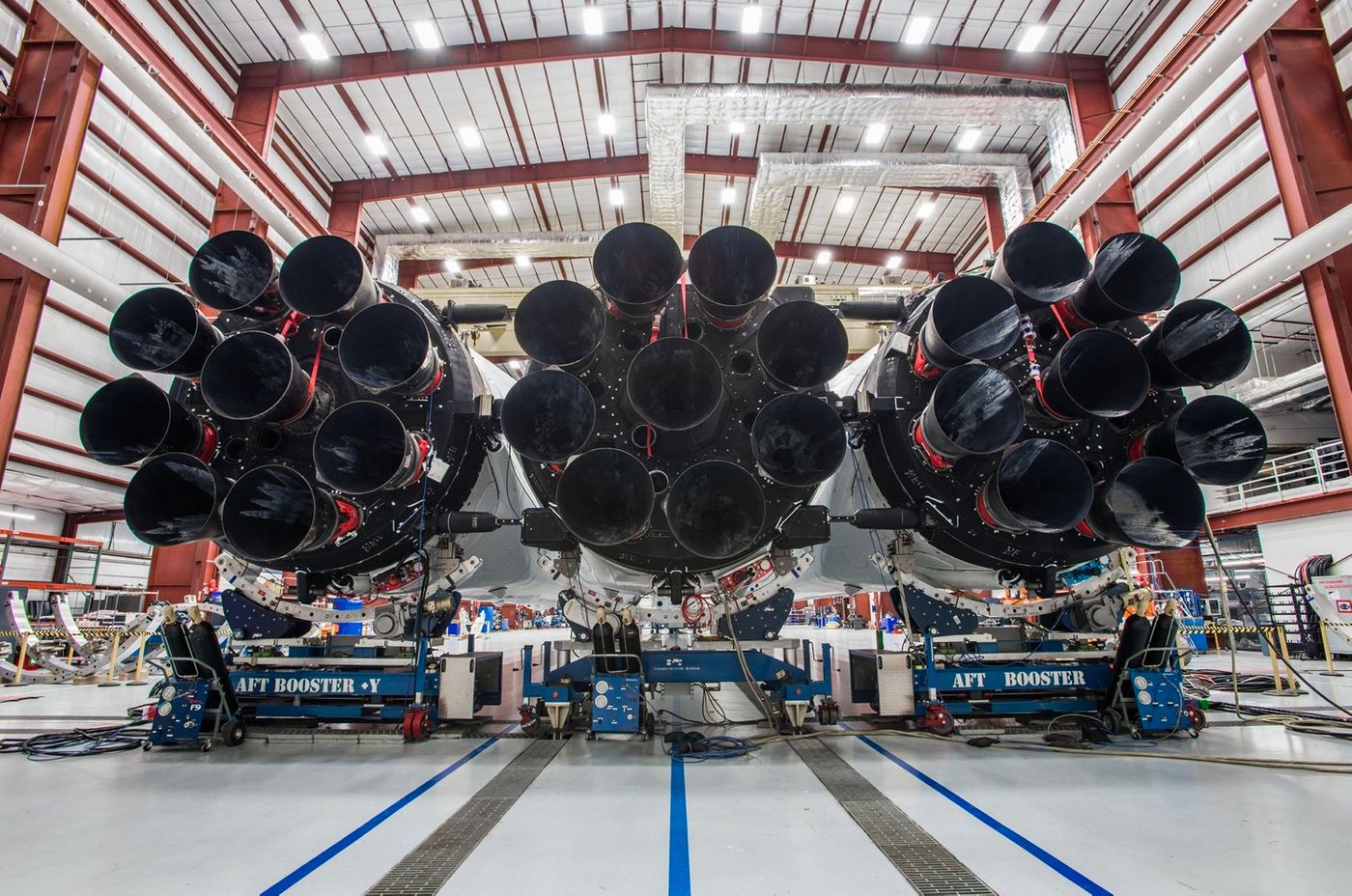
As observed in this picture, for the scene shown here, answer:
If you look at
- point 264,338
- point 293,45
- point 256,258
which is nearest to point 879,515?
point 264,338

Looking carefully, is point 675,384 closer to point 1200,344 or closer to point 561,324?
point 561,324

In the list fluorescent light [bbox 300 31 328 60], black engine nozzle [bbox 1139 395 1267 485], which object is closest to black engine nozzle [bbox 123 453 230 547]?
black engine nozzle [bbox 1139 395 1267 485]

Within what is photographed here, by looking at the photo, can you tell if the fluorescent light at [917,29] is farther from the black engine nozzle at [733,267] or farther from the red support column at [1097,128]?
the black engine nozzle at [733,267]

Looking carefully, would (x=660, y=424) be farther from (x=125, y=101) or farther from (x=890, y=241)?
(x=890, y=241)

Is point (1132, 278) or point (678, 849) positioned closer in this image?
point (678, 849)

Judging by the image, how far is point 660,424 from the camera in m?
2.79

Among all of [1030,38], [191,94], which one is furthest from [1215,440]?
[191,94]

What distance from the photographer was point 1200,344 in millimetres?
3209

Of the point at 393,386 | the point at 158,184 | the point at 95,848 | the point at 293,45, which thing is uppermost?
the point at 293,45

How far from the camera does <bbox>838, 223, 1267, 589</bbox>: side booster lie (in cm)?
306

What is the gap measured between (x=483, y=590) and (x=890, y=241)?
1645 cm

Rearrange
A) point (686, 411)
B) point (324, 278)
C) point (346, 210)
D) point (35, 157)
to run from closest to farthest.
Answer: point (686, 411) → point (324, 278) → point (35, 157) → point (346, 210)

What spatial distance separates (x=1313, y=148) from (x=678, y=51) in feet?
30.7

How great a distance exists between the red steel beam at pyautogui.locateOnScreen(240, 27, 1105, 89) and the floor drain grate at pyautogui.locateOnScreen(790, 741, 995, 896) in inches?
472
